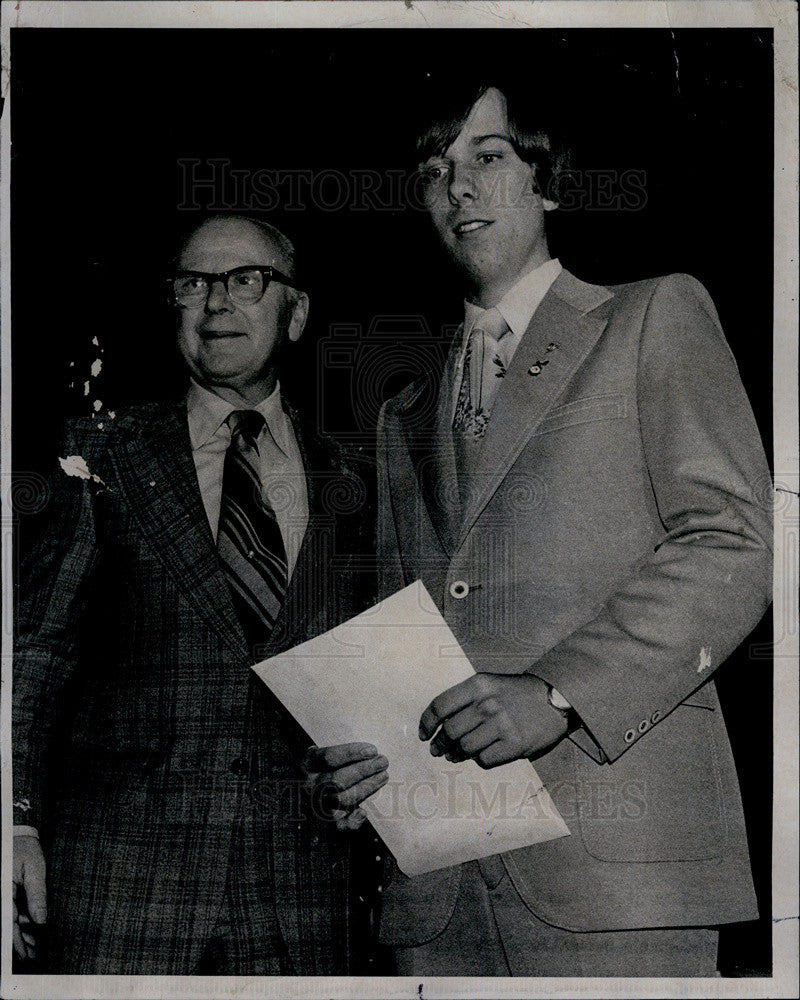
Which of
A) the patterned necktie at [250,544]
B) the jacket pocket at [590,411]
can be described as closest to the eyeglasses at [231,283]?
the patterned necktie at [250,544]

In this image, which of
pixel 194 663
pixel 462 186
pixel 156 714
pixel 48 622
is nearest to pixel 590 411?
pixel 462 186

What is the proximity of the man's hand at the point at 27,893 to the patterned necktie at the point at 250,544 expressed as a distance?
58 cm

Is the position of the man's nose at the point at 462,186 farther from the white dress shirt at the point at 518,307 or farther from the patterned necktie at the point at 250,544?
the patterned necktie at the point at 250,544

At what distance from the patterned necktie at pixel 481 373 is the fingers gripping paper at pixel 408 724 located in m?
0.31

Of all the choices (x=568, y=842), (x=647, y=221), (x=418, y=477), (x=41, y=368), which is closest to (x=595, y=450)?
(x=418, y=477)

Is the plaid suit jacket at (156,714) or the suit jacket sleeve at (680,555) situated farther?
the plaid suit jacket at (156,714)

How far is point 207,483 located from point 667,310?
89 centimetres

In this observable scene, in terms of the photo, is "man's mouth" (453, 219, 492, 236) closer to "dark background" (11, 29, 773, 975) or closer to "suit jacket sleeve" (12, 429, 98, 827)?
"dark background" (11, 29, 773, 975)

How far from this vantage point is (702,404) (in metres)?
1.96

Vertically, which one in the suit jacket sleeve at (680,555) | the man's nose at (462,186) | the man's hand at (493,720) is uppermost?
the man's nose at (462,186)

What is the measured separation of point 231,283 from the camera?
2.07 meters

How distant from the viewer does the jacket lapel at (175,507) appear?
2.00 m

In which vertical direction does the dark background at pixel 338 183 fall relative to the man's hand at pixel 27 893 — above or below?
above

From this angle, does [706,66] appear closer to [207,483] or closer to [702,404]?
[702,404]
